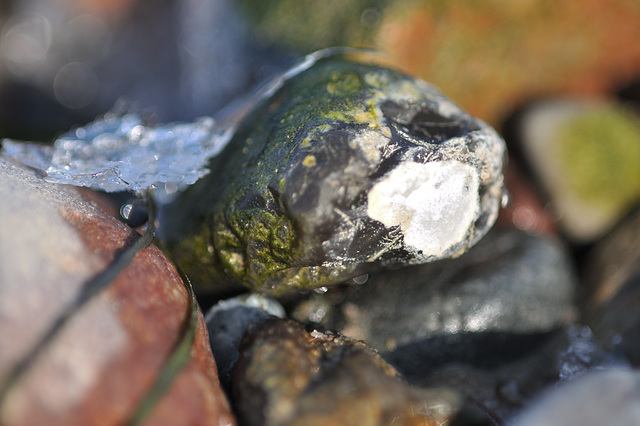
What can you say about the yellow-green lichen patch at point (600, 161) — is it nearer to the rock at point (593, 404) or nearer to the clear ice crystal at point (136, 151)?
the clear ice crystal at point (136, 151)

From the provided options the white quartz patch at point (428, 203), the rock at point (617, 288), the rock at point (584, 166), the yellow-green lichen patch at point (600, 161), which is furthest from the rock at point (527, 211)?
the white quartz patch at point (428, 203)

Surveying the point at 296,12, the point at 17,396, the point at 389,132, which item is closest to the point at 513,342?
the point at 389,132

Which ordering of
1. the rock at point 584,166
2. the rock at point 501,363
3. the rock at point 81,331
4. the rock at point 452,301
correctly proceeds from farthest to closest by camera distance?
the rock at point 584,166 → the rock at point 452,301 → the rock at point 501,363 → the rock at point 81,331

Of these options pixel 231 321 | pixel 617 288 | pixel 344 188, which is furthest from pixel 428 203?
pixel 617 288

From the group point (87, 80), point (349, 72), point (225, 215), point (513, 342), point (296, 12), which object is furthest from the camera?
point (87, 80)

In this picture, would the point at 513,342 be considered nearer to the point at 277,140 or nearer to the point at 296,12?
the point at 277,140

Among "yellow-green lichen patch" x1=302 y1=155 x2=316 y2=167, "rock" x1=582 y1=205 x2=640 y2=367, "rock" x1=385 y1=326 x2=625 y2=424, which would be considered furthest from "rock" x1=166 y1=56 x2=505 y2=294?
"rock" x1=582 y1=205 x2=640 y2=367
